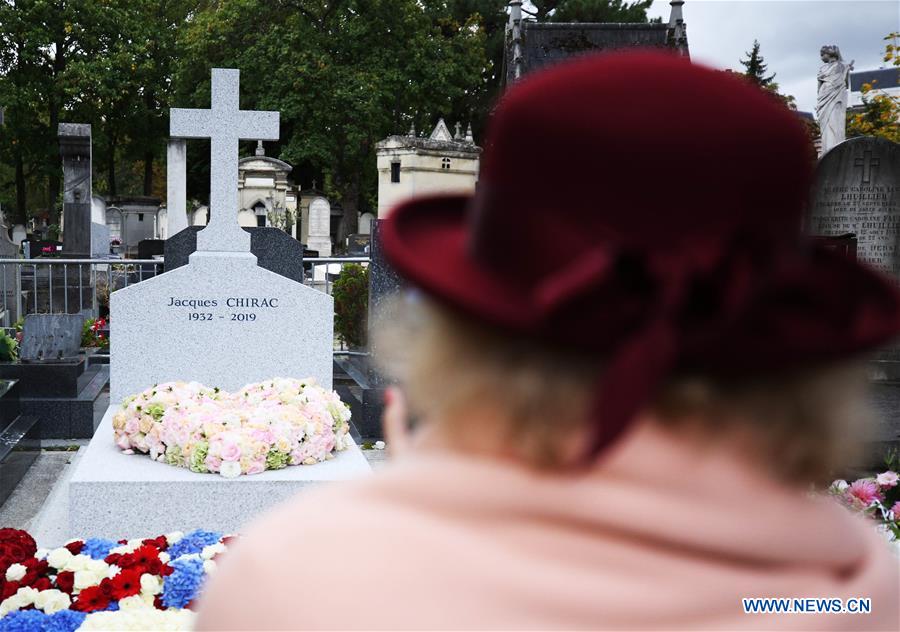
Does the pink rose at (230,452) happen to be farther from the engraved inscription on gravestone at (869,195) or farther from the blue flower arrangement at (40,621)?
the engraved inscription on gravestone at (869,195)

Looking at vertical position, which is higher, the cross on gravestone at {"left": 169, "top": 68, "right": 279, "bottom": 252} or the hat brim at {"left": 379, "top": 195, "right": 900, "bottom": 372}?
the cross on gravestone at {"left": 169, "top": 68, "right": 279, "bottom": 252}

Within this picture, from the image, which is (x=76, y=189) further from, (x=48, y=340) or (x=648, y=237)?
(x=648, y=237)

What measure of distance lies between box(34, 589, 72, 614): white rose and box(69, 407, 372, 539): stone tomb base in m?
1.53

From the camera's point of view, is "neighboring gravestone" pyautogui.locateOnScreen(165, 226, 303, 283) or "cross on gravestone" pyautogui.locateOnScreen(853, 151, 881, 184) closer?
"cross on gravestone" pyautogui.locateOnScreen(853, 151, 881, 184)

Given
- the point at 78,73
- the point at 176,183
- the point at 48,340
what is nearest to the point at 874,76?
the point at 78,73

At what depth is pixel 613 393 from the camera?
827 millimetres

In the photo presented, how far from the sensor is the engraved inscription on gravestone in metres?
Answer: 10.7

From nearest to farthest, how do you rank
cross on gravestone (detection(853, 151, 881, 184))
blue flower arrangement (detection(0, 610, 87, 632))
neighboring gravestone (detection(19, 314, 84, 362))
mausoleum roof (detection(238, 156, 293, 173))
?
blue flower arrangement (detection(0, 610, 87, 632)) < neighboring gravestone (detection(19, 314, 84, 362)) < cross on gravestone (detection(853, 151, 881, 184)) < mausoleum roof (detection(238, 156, 293, 173))

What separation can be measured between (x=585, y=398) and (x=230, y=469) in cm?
443

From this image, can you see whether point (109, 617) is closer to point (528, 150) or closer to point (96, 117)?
point (528, 150)

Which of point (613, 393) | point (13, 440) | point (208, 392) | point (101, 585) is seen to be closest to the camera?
point (613, 393)

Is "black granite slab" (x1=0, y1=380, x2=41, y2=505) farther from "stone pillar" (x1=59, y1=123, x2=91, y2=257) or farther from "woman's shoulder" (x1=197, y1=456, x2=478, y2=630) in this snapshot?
"stone pillar" (x1=59, y1=123, x2=91, y2=257)

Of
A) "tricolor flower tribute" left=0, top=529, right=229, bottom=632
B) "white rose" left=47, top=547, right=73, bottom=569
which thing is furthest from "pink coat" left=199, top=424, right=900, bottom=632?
"white rose" left=47, top=547, right=73, bottom=569

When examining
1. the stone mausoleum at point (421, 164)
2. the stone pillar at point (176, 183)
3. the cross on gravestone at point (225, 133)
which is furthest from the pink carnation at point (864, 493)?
the stone mausoleum at point (421, 164)
